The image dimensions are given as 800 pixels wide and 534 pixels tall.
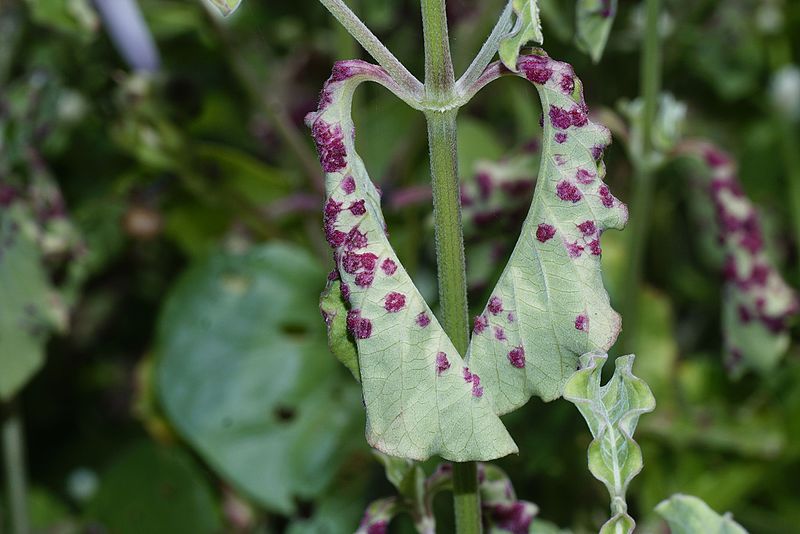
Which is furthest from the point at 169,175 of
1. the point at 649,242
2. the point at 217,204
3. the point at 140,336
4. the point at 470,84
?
the point at 470,84

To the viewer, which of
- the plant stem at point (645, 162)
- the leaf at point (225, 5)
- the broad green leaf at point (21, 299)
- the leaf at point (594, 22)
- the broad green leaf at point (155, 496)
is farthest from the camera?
the broad green leaf at point (155, 496)

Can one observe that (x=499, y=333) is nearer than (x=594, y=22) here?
Yes

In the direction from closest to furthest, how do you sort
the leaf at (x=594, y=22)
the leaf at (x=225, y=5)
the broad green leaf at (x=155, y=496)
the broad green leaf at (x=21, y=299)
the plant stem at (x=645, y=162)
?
the leaf at (x=225, y=5) < the leaf at (x=594, y=22) < the plant stem at (x=645, y=162) < the broad green leaf at (x=21, y=299) < the broad green leaf at (x=155, y=496)

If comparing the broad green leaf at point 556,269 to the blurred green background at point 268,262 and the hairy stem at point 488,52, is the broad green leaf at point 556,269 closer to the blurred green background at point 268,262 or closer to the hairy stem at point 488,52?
the hairy stem at point 488,52

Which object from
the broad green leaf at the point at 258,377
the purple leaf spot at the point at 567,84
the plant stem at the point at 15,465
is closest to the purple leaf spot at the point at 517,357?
the purple leaf spot at the point at 567,84

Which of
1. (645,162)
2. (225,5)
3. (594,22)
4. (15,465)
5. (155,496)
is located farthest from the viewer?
(155,496)

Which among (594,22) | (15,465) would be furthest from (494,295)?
(15,465)

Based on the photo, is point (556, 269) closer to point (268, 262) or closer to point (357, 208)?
point (357, 208)
